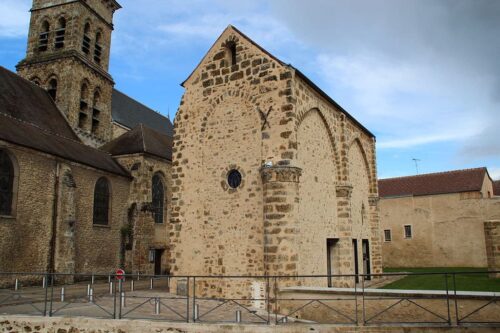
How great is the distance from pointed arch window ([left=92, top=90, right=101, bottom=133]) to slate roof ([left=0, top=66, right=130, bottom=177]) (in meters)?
3.17

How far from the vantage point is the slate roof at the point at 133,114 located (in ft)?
108

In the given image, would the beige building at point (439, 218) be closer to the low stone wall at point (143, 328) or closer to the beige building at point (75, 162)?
the beige building at point (75, 162)

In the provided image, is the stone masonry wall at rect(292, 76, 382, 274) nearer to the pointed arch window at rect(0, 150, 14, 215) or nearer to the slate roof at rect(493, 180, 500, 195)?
the pointed arch window at rect(0, 150, 14, 215)

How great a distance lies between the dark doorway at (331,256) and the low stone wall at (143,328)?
21.1 ft

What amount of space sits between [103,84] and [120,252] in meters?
14.1

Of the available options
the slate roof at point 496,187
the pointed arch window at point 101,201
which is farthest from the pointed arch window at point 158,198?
the slate roof at point 496,187

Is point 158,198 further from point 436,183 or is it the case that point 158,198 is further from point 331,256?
point 436,183

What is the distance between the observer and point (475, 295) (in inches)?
316

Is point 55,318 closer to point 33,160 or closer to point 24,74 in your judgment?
point 33,160

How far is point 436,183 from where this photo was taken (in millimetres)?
28703

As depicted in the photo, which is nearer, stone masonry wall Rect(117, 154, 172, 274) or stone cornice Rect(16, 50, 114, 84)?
stone masonry wall Rect(117, 154, 172, 274)

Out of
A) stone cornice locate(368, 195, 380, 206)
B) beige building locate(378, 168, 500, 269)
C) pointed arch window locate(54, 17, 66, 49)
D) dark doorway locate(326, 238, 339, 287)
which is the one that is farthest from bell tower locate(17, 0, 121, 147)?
beige building locate(378, 168, 500, 269)

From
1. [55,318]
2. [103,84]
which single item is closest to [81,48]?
[103,84]

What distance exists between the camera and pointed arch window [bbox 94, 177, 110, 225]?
21953mm
